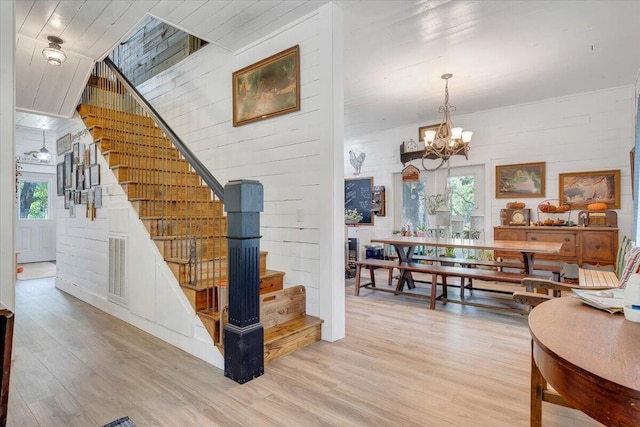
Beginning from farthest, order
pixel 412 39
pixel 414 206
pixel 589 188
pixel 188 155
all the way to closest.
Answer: pixel 414 206, pixel 589 188, pixel 412 39, pixel 188 155

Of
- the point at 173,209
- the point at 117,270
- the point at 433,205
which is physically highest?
the point at 433,205

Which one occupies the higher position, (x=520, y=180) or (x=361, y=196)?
(x=520, y=180)

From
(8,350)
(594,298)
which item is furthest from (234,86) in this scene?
(594,298)

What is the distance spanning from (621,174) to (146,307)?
6.33 m

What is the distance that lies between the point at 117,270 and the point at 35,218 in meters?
6.48

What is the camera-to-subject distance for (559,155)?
5246 mm

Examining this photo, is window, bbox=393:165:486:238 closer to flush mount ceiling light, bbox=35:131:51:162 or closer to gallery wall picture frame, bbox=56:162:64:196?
gallery wall picture frame, bbox=56:162:64:196

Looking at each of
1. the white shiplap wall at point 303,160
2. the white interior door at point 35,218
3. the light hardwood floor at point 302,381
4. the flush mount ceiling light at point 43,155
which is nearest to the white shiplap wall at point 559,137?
the light hardwood floor at point 302,381

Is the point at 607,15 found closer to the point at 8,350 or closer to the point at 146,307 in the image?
the point at 8,350

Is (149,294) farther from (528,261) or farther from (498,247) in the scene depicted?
(528,261)

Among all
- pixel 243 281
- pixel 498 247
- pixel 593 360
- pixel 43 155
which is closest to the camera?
pixel 593 360

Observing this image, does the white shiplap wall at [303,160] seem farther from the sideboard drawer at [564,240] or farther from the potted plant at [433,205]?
the potted plant at [433,205]

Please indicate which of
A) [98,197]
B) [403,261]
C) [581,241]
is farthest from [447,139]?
[98,197]

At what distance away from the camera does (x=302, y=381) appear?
7.36 ft
